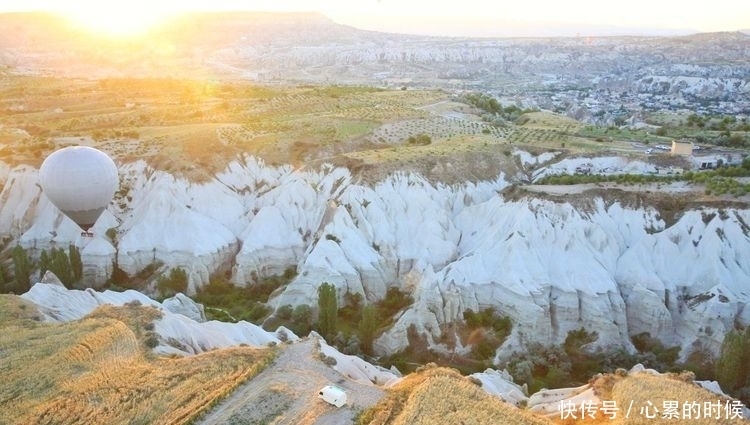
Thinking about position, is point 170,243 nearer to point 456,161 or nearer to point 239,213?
point 239,213

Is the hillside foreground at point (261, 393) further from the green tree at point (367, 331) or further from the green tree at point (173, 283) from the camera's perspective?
the green tree at point (173, 283)

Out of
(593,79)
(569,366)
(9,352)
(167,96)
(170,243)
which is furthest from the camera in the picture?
(593,79)

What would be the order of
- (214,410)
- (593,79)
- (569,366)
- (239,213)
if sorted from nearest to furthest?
(214,410) → (569,366) → (239,213) → (593,79)

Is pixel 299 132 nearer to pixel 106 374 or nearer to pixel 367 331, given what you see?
pixel 367 331

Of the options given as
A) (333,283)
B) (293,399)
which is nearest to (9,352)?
(293,399)

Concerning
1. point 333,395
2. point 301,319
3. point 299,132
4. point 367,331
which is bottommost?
point 301,319

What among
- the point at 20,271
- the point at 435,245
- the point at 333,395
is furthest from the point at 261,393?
the point at 20,271

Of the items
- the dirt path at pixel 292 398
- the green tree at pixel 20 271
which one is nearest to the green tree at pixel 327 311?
the dirt path at pixel 292 398
